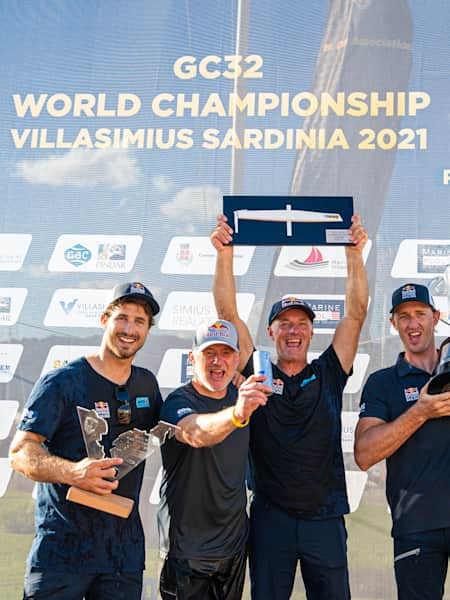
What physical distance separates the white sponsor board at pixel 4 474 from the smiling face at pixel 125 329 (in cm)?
117

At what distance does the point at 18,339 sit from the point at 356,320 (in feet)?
4.92

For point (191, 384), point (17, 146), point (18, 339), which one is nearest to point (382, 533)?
point (191, 384)

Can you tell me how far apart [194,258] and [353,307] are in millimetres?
860

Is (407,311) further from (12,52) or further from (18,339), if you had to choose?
(12,52)

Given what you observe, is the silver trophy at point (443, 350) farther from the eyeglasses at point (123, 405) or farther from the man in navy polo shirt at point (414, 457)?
the eyeglasses at point (123, 405)

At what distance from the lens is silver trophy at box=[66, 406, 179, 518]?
1.56 m

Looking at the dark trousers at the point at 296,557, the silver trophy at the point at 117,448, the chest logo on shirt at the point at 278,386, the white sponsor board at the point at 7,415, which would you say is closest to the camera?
the silver trophy at the point at 117,448

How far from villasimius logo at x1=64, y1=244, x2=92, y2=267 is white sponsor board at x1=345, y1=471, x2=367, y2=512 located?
147 centimetres

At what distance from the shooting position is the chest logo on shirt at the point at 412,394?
200 cm

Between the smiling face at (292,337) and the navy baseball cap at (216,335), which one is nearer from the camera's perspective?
the navy baseball cap at (216,335)

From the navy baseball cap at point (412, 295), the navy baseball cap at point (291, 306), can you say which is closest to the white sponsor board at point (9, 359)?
the navy baseball cap at point (291, 306)

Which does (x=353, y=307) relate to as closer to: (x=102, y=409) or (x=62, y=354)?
(x=102, y=409)

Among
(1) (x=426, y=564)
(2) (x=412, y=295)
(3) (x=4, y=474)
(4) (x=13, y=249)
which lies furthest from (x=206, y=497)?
(4) (x=13, y=249)

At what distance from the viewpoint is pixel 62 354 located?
2.73 meters
